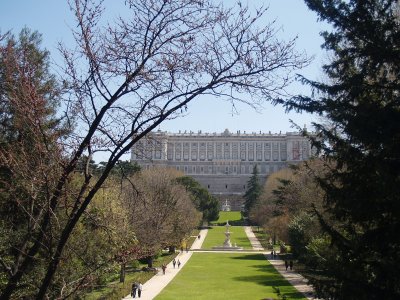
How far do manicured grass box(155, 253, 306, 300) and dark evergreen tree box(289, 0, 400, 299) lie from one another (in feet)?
43.1

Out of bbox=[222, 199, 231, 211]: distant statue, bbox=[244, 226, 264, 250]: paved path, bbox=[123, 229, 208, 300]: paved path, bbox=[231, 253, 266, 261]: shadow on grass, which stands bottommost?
bbox=[123, 229, 208, 300]: paved path

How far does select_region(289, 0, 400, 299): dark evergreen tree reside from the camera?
6828 millimetres

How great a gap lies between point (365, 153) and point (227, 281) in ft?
69.1

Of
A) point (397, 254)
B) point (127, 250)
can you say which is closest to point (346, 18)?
point (397, 254)

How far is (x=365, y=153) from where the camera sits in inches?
324

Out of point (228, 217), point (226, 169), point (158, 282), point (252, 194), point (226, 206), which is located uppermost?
point (226, 169)

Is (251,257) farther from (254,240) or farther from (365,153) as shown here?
(365,153)

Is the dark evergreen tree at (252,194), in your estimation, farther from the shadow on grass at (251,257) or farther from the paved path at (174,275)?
the shadow on grass at (251,257)

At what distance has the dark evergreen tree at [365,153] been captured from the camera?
269 inches

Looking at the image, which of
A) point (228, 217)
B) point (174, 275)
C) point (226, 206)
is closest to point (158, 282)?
point (174, 275)

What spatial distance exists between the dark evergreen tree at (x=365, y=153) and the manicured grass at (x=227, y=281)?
13.1 m

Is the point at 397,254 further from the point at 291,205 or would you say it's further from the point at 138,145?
the point at 291,205

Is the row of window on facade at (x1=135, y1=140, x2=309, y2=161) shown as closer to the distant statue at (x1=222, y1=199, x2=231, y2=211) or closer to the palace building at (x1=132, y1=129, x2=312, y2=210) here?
the palace building at (x1=132, y1=129, x2=312, y2=210)

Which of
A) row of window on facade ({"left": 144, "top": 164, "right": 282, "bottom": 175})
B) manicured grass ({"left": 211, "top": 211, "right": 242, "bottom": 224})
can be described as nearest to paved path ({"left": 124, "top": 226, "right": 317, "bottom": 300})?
manicured grass ({"left": 211, "top": 211, "right": 242, "bottom": 224})
